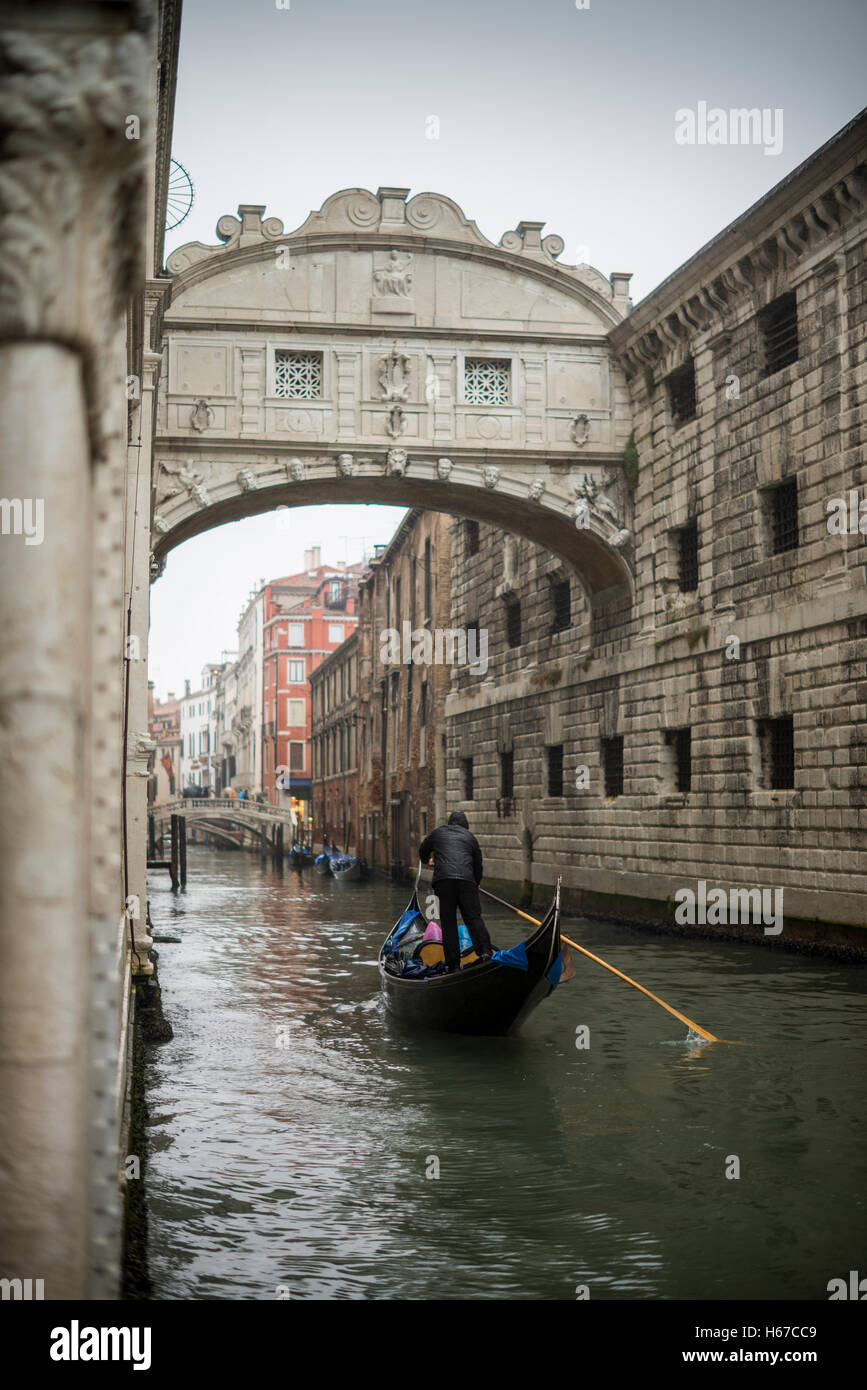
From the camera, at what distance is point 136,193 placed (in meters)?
1.83

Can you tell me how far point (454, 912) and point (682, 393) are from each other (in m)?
8.40

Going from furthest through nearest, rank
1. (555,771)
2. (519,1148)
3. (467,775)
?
(467,775) < (555,771) < (519,1148)

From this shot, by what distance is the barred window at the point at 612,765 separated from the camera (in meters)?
16.4

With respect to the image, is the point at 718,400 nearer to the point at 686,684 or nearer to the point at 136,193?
the point at 686,684

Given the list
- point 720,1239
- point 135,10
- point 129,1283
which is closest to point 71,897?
point 135,10

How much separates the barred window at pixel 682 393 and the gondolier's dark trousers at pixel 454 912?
7839 millimetres

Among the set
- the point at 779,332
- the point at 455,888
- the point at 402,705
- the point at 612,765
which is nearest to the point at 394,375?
the point at 779,332

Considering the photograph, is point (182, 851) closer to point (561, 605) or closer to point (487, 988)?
point (561, 605)

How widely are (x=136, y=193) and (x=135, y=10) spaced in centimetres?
23

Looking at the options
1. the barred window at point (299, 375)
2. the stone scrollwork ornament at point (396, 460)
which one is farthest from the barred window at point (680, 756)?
the barred window at point (299, 375)

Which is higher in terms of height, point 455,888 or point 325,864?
point 455,888

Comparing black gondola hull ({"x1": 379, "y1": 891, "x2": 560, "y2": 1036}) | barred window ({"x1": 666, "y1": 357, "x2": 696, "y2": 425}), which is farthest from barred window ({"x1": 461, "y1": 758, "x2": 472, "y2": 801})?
black gondola hull ({"x1": 379, "y1": 891, "x2": 560, "y2": 1036})

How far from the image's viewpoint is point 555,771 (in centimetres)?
1872

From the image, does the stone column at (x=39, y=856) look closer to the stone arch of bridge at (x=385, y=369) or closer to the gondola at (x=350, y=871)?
the stone arch of bridge at (x=385, y=369)
